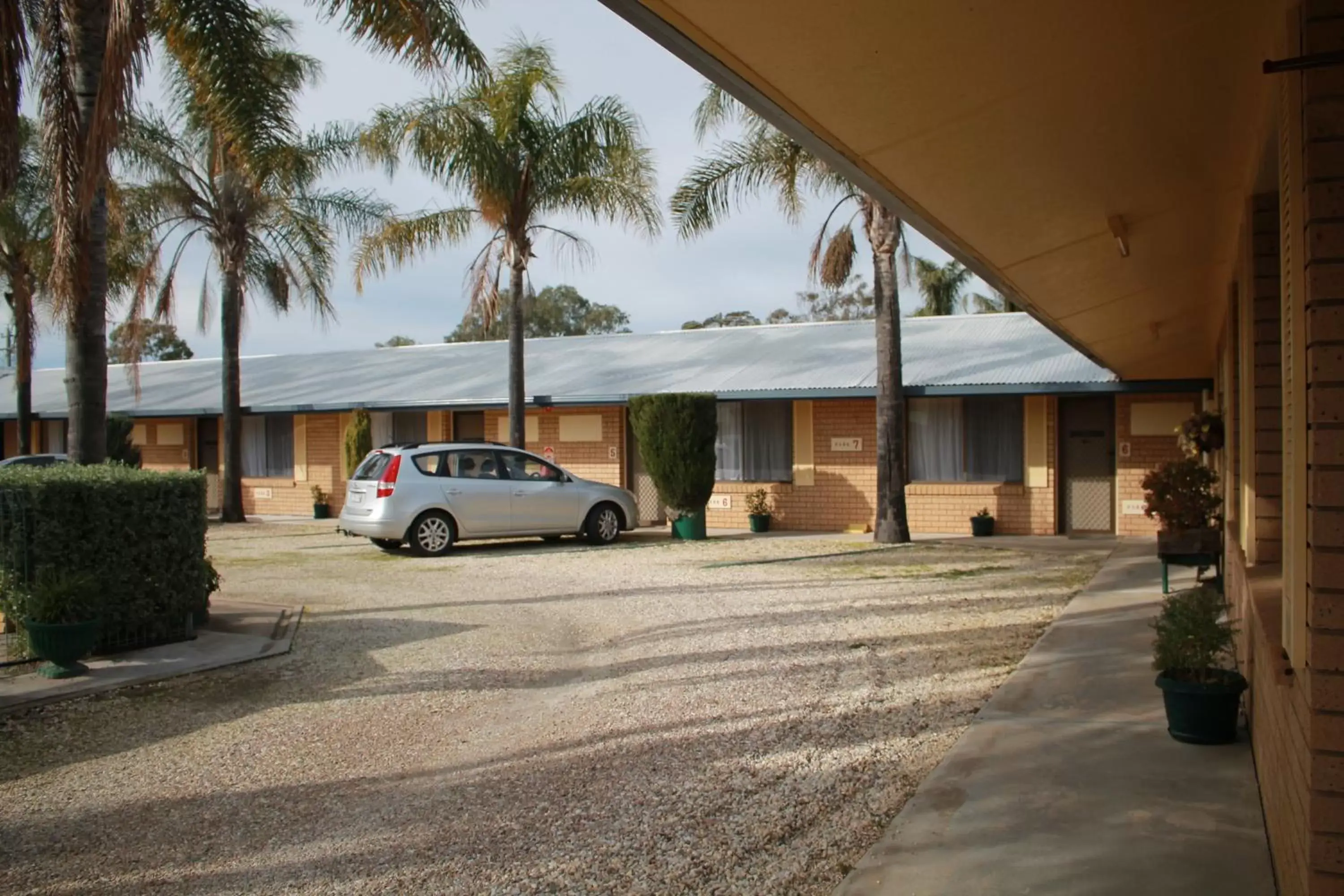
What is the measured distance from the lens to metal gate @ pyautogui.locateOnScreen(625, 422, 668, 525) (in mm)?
22312

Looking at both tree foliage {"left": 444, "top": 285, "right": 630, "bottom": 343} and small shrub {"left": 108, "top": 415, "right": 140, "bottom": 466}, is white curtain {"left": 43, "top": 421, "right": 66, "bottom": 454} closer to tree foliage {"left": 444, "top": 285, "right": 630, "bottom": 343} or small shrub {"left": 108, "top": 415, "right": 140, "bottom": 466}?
small shrub {"left": 108, "top": 415, "right": 140, "bottom": 466}

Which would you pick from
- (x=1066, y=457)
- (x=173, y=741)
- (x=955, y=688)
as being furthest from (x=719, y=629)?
(x=1066, y=457)

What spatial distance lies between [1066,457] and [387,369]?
16916 mm

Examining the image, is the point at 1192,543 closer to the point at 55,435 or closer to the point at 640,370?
the point at 640,370

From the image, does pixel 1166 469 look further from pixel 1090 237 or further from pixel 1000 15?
pixel 1000 15

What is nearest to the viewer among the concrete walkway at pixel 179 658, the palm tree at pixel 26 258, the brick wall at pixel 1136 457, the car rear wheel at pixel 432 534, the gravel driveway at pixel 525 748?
the gravel driveway at pixel 525 748

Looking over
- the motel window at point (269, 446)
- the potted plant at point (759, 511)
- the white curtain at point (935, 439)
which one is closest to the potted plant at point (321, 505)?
the motel window at point (269, 446)

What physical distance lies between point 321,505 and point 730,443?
9538mm

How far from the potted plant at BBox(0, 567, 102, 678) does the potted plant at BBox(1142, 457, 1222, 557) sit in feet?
29.6

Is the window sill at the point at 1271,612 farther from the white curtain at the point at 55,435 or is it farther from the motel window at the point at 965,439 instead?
the white curtain at the point at 55,435

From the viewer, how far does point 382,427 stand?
25250 mm

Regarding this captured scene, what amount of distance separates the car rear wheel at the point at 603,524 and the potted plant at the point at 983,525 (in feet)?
19.4

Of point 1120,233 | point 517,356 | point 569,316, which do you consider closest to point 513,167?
point 517,356

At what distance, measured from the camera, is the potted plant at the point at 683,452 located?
19125mm
